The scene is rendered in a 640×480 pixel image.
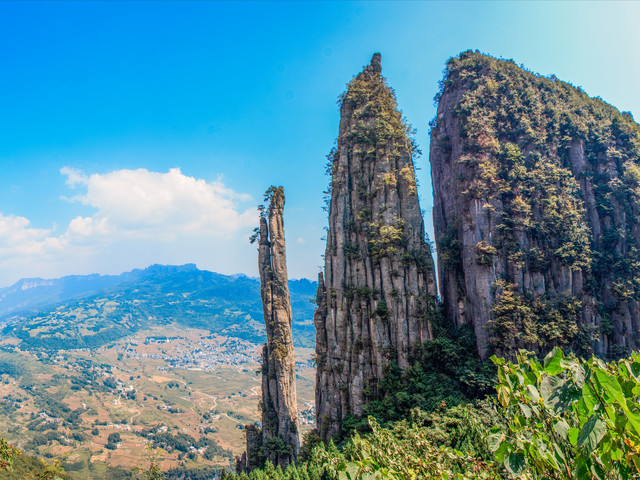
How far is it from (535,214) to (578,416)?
37127 mm

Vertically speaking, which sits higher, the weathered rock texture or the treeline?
the weathered rock texture

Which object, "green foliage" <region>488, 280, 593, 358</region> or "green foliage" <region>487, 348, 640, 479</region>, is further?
"green foliage" <region>488, 280, 593, 358</region>

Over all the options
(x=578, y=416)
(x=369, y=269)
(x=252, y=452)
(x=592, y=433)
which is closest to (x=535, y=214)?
(x=369, y=269)

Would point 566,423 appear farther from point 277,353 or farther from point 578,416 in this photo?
point 277,353

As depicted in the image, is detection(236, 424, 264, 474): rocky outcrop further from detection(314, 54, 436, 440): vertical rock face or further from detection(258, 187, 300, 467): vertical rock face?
detection(314, 54, 436, 440): vertical rock face

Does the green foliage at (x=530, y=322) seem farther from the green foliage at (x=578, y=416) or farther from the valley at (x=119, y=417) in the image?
the valley at (x=119, y=417)

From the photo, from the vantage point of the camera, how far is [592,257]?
35750 millimetres

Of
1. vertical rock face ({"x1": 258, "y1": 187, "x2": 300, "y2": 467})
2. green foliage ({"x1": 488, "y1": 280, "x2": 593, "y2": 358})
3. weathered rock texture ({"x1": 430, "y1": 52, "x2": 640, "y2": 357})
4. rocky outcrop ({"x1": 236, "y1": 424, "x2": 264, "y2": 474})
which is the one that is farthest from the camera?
rocky outcrop ({"x1": 236, "y1": 424, "x2": 264, "y2": 474})

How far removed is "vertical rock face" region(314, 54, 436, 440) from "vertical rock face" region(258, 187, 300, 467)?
335 centimetres

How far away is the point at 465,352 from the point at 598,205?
70.5 ft

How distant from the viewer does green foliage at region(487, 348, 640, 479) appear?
10.2ft

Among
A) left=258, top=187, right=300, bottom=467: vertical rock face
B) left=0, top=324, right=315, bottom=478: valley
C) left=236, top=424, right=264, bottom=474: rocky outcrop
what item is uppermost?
left=258, top=187, right=300, bottom=467: vertical rock face

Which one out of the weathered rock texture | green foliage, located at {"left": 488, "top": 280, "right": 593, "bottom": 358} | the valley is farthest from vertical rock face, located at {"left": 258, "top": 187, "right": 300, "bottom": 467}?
the valley

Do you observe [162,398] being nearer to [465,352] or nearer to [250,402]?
[250,402]
